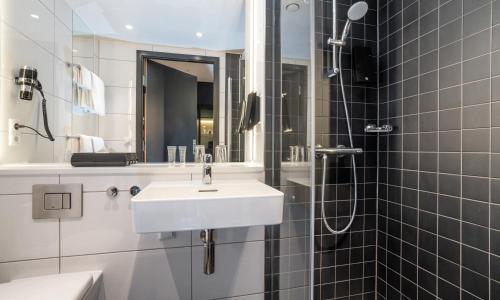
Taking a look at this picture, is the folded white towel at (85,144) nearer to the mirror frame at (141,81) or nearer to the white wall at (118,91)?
the white wall at (118,91)

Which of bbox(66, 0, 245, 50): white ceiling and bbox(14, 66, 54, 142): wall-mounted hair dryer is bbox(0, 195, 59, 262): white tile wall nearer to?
bbox(14, 66, 54, 142): wall-mounted hair dryer

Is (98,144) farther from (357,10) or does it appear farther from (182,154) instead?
(357,10)

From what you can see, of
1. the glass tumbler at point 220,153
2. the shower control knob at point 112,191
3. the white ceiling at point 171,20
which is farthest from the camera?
the glass tumbler at point 220,153

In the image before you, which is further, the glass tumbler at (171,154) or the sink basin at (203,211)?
the glass tumbler at (171,154)

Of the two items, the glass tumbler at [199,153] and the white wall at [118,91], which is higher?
the white wall at [118,91]

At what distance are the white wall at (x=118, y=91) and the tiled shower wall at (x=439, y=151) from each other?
1.70 m

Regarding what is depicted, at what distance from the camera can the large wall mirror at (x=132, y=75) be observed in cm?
125

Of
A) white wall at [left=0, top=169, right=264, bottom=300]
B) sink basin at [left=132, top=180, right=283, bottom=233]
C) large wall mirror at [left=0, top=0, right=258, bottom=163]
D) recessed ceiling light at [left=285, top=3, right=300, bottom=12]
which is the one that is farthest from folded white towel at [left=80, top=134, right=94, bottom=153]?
recessed ceiling light at [left=285, top=3, right=300, bottom=12]

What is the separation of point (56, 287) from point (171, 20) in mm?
1506

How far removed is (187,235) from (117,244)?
0.33 m

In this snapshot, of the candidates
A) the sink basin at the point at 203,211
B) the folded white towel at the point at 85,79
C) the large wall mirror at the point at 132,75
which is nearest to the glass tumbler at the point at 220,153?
the large wall mirror at the point at 132,75

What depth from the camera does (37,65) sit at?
1.26 metres

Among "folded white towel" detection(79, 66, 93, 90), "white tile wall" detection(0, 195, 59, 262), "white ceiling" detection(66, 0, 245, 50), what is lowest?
"white tile wall" detection(0, 195, 59, 262)

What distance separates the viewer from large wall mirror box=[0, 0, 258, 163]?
1251 mm
